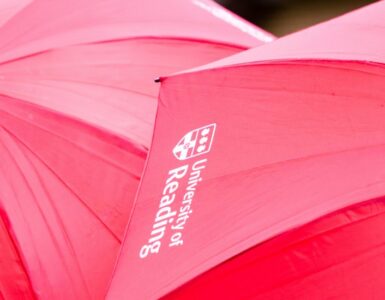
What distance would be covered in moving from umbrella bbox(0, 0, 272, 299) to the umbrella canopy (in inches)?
10.7

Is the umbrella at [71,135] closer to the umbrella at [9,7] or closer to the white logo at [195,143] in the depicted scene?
the umbrella at [9,7]

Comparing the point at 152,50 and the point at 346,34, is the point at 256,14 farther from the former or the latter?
the point at 346,34

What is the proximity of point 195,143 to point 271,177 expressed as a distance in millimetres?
454

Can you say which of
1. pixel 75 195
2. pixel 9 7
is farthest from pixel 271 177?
pixel 9 7

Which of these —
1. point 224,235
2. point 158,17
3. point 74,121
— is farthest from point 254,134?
point 158,17

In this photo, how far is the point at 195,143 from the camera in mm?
3363

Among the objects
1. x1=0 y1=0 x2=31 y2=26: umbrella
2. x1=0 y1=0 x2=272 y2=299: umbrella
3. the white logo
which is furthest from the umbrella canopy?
x1=0 y1=0 x2=31 y2=26: umbrella

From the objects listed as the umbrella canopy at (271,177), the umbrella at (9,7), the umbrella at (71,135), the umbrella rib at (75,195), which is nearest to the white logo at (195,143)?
the umbrella canopy at (271,177)

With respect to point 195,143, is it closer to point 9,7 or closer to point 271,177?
point 271,177

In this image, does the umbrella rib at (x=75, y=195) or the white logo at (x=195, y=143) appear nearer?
the white logo at (x=195, y=143)

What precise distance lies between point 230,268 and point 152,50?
140 centimetres

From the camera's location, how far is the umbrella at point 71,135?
3.49 metres

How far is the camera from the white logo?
3.33 metres

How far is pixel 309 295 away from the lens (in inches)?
113
